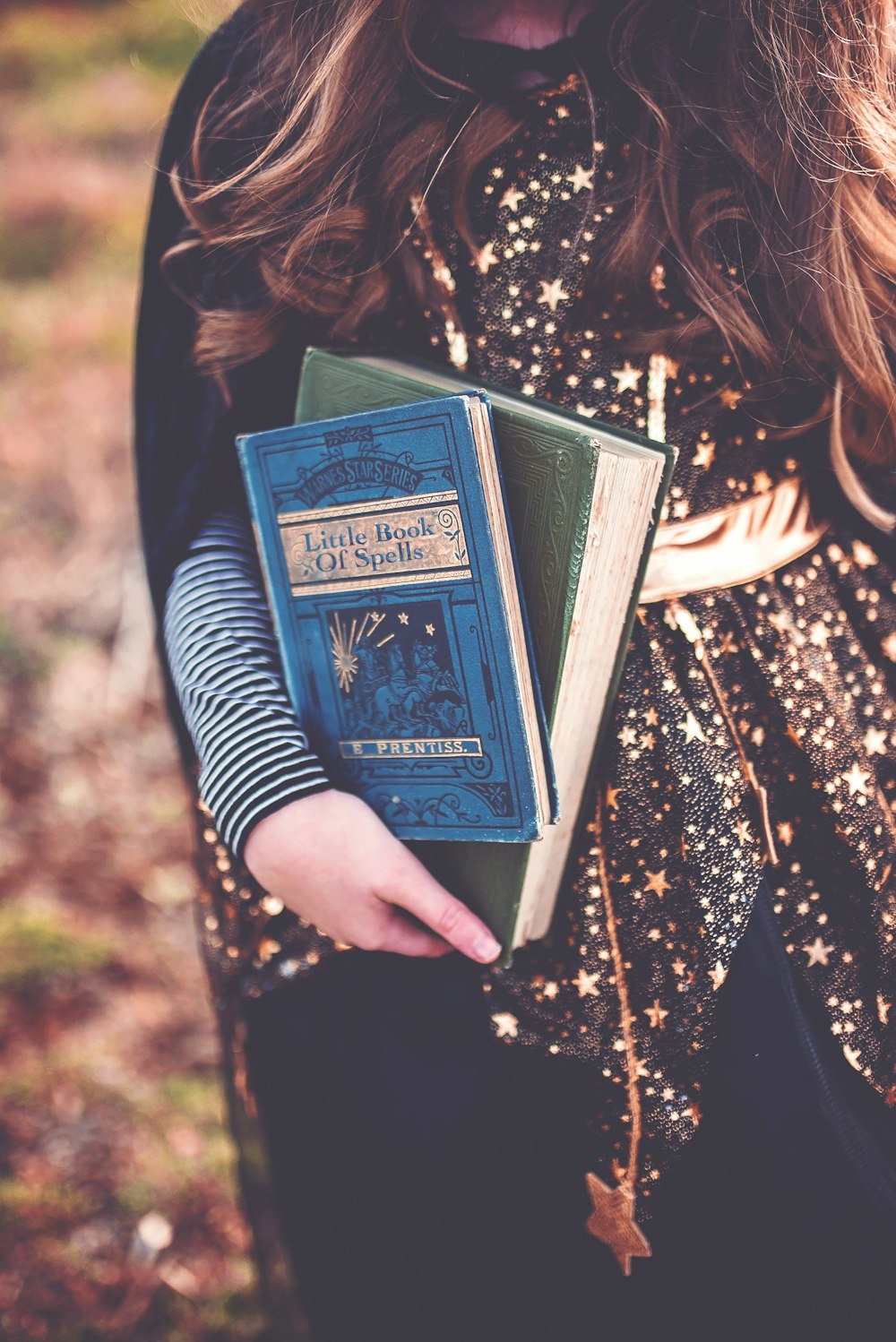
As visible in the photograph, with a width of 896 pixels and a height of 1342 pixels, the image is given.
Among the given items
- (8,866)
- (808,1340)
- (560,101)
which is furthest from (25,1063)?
(560,101)

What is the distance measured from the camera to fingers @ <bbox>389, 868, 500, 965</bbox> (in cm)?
72

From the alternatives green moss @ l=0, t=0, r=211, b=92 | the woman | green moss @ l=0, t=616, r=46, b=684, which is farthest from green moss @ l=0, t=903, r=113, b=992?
green moss @ l=0, t=0, r=211, b=92

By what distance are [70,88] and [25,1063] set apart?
169 inches

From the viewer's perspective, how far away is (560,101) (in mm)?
752

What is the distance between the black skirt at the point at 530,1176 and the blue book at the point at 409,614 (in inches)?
8.7

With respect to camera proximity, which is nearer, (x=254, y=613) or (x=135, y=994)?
(x=254, y=613)

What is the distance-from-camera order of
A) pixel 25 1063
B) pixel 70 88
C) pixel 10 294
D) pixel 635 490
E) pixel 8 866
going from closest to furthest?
pixel 635 490
pixel 25 1063
pixel 8 866
pixel 10 294
pixel 70 88

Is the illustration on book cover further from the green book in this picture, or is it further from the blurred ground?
the blurred ground

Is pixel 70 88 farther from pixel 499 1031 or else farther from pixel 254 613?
pixel 499 1031

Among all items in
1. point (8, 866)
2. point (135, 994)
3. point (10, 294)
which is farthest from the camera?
point (10, 294)

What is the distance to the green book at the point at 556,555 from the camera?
630 millimetres

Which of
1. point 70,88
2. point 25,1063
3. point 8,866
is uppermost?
point 70,88

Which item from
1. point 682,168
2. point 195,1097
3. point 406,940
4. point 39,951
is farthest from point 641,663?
point 39,951

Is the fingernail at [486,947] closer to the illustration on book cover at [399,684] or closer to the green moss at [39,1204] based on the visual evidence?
the illustration on book cover at [399,684]
